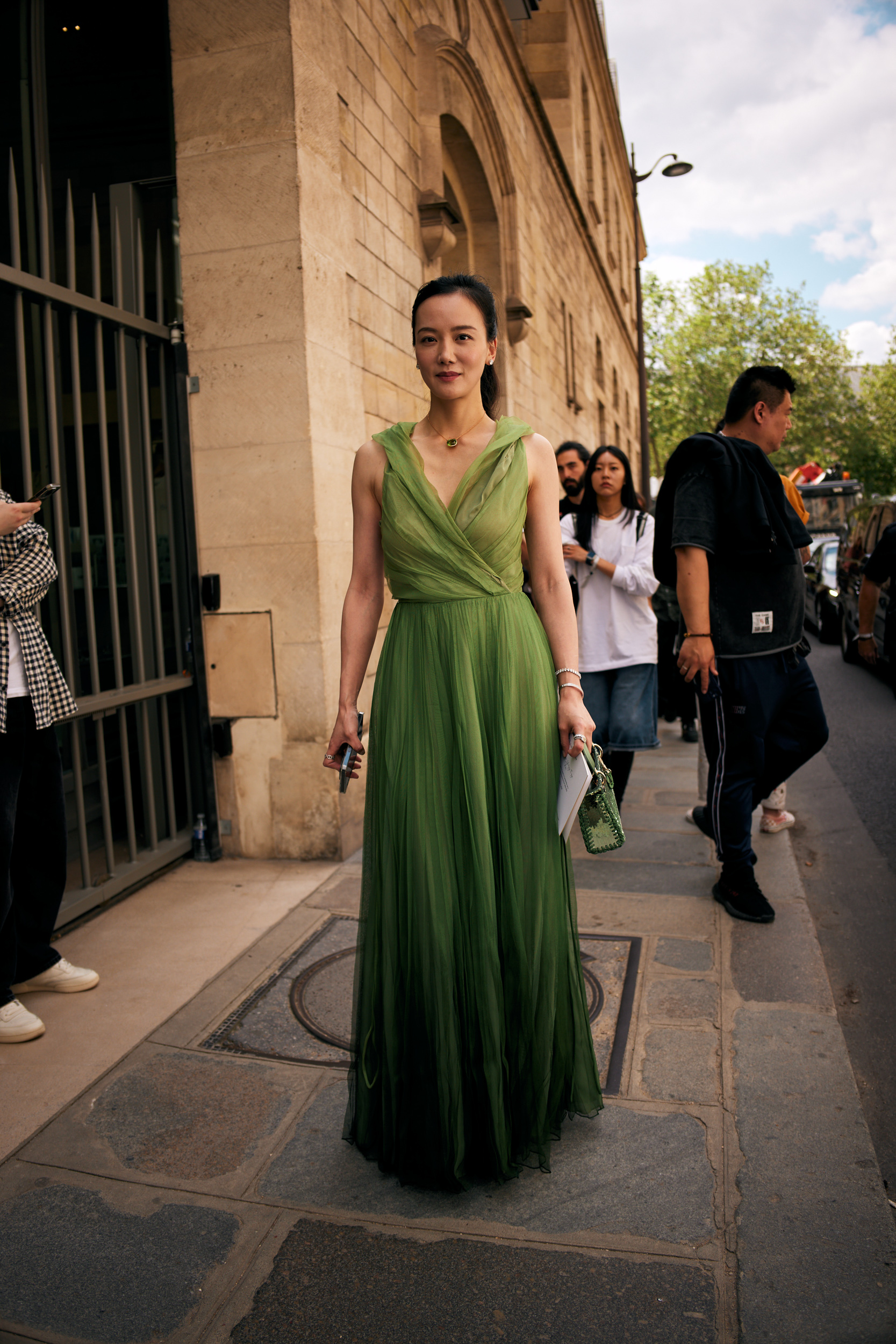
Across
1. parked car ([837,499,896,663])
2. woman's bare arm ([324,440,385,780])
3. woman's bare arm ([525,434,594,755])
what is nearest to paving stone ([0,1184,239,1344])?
woman's bare arm ([324,440,385,780])

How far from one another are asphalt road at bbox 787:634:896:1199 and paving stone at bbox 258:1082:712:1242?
0.51 metres

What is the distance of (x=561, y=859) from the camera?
88.7 inches

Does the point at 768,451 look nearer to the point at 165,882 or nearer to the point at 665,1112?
the point at 665,1112

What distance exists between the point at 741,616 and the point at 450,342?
6.62 ft

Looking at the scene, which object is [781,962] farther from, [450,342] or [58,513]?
[58,513]

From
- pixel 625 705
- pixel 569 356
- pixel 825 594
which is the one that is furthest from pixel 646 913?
pixel 825 594

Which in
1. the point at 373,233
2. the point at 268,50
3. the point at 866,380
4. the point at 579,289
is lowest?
the point at 373,233

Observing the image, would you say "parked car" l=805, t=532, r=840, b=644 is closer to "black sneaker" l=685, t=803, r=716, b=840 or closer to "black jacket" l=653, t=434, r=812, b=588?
"black sneaker" l=685, t=803, r=716, b=840

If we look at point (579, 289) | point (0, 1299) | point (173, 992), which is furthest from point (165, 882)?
point (579, 289)

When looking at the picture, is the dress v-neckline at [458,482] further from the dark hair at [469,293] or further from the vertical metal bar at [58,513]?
the vertical metal bar at [58,513]

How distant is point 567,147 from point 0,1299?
1689cm

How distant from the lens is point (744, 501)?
3.68 m

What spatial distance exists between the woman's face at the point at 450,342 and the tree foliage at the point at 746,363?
4466cm

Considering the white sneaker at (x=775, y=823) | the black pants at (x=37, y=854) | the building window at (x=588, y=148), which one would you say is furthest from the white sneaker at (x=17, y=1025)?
the building window at (x=588, y=148)
